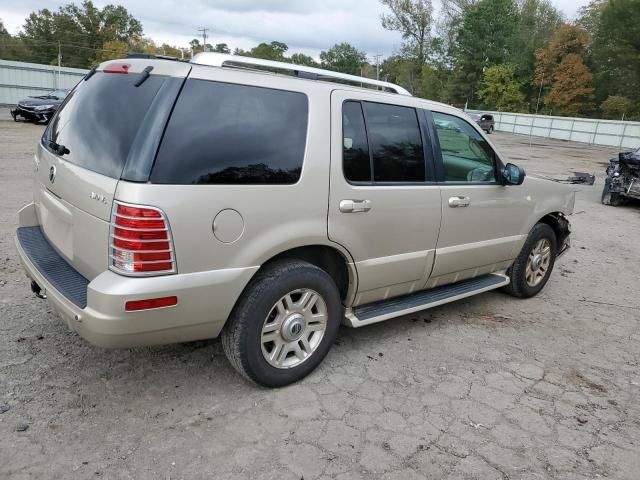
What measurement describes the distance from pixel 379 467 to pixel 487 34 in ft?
→ 205

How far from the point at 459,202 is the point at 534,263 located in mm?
1614

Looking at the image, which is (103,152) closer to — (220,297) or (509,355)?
(220,297)

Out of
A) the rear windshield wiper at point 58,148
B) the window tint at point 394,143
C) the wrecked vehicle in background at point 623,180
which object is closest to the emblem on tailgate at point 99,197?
the rear windshield wiper at point 58,148

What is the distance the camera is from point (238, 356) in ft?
9.61

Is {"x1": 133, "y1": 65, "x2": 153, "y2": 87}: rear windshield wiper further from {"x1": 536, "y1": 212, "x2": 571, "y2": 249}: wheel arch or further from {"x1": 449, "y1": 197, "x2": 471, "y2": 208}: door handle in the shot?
{"x1": 536, "y1": 212, "x2": 571, "y2": 249}: wheel arch

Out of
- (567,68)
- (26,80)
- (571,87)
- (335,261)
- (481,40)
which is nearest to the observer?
(335,261)

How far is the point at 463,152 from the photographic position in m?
4.16

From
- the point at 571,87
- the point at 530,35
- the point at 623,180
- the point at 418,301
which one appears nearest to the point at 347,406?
the point at 418,301

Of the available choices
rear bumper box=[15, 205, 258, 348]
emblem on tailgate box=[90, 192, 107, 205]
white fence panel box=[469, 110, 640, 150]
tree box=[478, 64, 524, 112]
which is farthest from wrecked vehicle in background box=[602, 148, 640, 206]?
tree box=[478, 64, 524, 112]

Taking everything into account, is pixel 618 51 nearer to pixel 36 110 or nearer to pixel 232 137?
pixel 36 110

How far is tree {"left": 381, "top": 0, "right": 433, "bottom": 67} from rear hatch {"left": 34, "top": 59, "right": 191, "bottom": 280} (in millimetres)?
66835

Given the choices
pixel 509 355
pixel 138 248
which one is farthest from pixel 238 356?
pixel 509 355

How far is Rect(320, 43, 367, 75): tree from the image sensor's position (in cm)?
9294

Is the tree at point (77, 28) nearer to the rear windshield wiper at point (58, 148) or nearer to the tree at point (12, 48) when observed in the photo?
the tree at point (12, 48)
